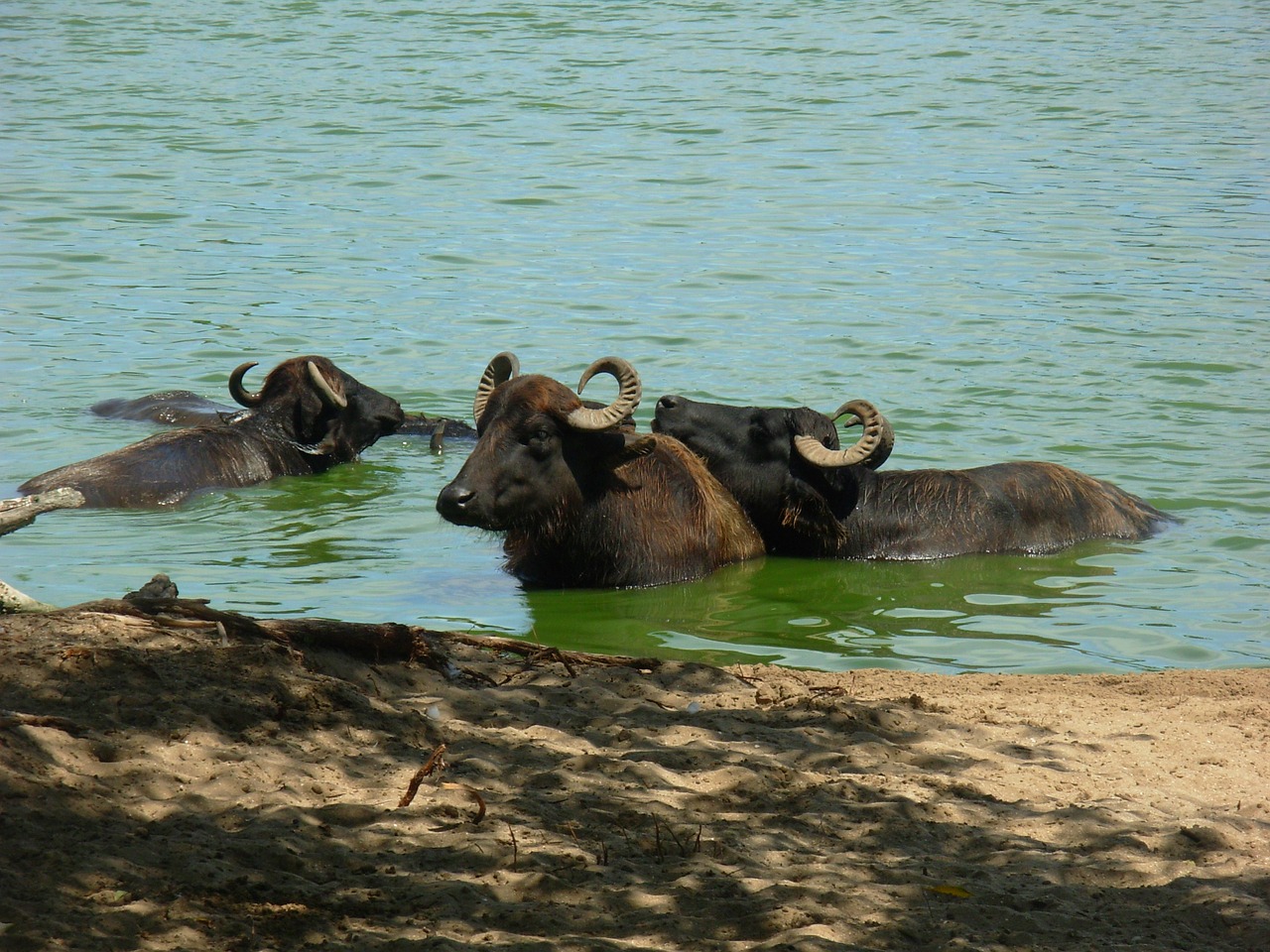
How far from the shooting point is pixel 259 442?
1275 cm

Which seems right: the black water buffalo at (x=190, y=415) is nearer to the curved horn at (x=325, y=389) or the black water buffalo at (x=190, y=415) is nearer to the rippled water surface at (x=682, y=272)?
the rippled water surface at (x=682, y=272)

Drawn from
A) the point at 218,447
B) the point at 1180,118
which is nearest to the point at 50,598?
the point at 218,447

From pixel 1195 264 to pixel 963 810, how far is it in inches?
600

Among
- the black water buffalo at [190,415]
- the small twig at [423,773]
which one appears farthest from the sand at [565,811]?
the black water buffalo at [190,415]

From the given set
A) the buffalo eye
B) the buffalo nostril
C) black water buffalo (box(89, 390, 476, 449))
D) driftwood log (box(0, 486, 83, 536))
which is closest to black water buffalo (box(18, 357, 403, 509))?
black water buffalo (box(89, 390, 476, 449))

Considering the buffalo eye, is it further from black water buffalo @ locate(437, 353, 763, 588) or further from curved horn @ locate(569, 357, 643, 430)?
curved horn @ locate(569, 357, 643, 430)

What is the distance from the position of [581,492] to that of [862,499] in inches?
86.1

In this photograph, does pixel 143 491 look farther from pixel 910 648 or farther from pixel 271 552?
pixel 910 648

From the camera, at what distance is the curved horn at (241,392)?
12.9 metres

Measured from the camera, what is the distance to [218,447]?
12.3 metres

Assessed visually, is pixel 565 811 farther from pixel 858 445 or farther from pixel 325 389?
pixel 325 389

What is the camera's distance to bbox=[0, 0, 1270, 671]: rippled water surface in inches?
391

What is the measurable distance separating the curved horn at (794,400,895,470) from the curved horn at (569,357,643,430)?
1.33 m

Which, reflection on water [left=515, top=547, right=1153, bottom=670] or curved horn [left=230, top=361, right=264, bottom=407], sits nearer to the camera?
reflection on water [left=515, top=547, right=1153, bottom=670]
